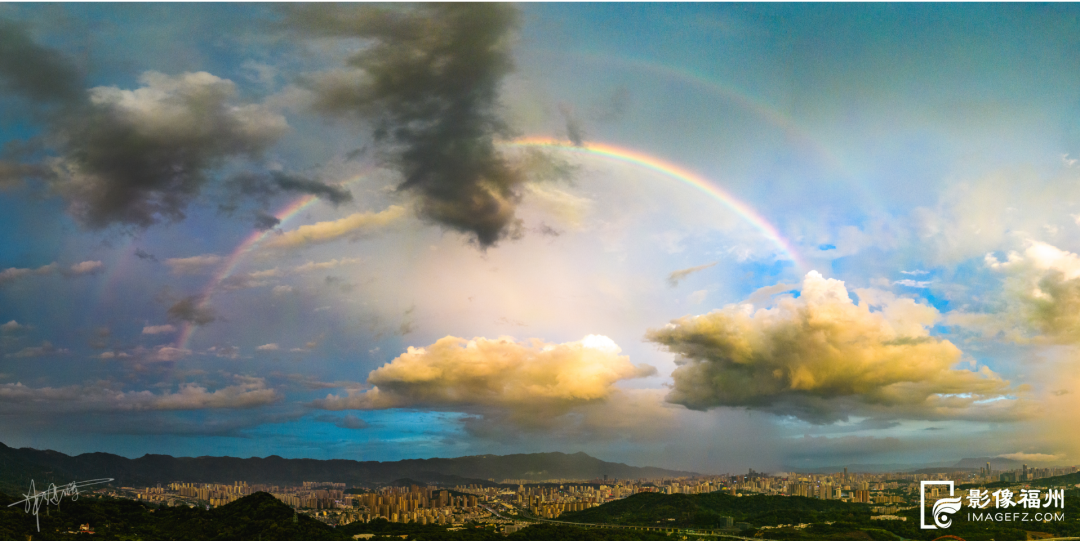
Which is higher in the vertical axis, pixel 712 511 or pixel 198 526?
pixel 198 526

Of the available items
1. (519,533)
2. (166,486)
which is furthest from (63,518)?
(166,486)

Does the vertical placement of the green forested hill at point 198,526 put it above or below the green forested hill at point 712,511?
above

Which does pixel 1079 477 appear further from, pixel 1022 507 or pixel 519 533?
pixel 519 533

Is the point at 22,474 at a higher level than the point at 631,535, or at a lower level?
lower

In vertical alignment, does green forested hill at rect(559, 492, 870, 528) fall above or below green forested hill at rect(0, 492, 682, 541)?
below

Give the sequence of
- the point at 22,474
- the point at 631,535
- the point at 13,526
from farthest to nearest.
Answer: the point at 22,474
the point at 631,535
the point at 13,526

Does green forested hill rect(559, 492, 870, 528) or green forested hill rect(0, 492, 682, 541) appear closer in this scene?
green forested hill rect(0, 492, 682, 541)

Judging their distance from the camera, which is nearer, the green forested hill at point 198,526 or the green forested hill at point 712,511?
the green forested hill at point 198,526

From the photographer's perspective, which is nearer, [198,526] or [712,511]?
[198,526]
